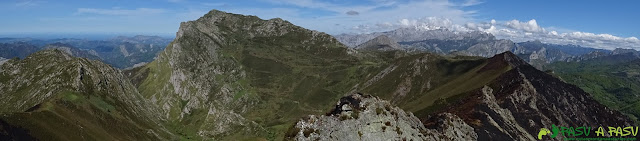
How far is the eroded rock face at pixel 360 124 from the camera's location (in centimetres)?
4309

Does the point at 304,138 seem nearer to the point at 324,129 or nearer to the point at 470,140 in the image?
the point at 324,129

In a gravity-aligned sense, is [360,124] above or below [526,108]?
above

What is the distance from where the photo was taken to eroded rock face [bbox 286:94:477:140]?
141 ft

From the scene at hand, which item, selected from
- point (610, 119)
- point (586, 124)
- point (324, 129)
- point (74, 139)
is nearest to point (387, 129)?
point (324, 129)

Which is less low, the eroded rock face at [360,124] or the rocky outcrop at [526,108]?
the eroded rock face at [360,124]

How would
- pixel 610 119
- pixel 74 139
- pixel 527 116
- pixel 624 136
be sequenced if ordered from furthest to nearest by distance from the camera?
pixel 74 139 → pixel 610 119 → pixel 624 136 → pixel 527 116

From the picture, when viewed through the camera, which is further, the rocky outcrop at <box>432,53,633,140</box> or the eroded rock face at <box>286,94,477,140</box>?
the rocky outcrop at <box>432,53,633,140</box>

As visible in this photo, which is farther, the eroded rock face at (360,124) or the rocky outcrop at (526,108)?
the rocky outcrop at (526,108)

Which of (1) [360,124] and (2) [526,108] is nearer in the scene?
(1) [360,124]

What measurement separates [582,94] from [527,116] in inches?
2585

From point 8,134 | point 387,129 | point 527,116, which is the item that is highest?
point 387,129

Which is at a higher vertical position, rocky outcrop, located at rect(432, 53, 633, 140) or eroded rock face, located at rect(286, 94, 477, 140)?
eroded rock face, located at rect(286, 94, 477, 140)

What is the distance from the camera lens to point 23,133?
501 feet

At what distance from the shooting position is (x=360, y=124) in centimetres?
4719
